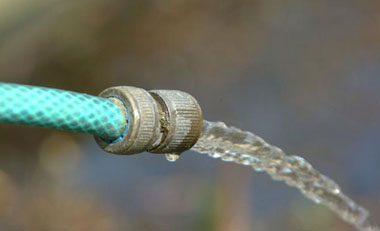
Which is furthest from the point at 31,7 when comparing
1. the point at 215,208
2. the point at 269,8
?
the point at 215,208

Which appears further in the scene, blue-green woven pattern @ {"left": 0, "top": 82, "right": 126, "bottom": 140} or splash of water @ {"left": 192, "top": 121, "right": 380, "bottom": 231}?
splash of water @ {"left": 192, "top": 121, "right": 380, "bottom": 231}

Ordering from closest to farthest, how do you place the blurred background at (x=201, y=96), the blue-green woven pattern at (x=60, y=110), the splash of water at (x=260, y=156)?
the blue-green woven pattern at (x=60, y=110)
the splash of water at (x=260, y=156)
the blurred background at (x=201, y=96)

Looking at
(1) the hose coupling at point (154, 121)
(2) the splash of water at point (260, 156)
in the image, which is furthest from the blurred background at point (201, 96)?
(1) the hose coupling at point (154, 121)

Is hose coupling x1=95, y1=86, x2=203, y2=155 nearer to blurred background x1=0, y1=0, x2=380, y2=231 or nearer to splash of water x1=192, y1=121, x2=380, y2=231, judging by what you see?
splash of water x1=192, y1=121, x2=380, y2=231

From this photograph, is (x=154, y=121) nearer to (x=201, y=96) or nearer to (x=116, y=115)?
(x=116, y=115)

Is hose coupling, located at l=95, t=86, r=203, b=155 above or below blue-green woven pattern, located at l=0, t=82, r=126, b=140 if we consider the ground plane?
above

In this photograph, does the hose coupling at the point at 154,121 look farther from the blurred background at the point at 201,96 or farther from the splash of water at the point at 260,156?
the blurred background at the point at 201,96

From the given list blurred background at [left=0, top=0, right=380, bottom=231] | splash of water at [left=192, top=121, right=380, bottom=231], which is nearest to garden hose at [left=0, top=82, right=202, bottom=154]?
splash of water at [left=192, top=121, right=380, bottom=231]

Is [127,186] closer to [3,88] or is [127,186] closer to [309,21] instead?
[309,21]
